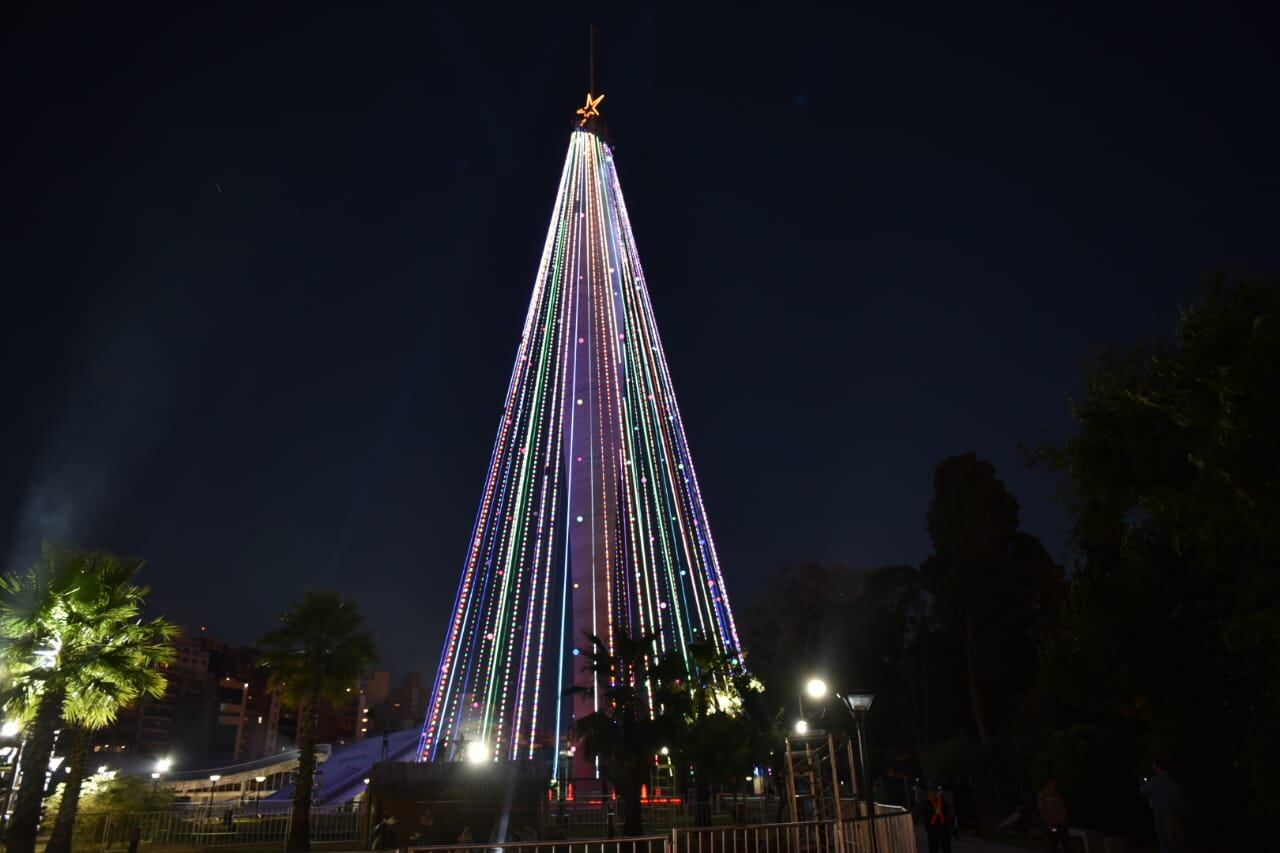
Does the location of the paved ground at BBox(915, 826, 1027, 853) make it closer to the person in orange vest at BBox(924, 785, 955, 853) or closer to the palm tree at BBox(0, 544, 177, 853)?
the person in orange vest at BBox(924, 785, 955, 853)

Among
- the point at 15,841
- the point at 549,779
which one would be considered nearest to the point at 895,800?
the point at 549,779

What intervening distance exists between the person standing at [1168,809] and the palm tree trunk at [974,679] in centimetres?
2137

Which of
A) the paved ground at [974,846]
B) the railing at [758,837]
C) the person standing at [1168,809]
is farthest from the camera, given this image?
the paved ground at [974,846]

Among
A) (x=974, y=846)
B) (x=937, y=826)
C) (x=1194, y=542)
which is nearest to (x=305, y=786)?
(x=937, y=826)

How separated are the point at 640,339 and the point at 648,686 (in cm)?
1224

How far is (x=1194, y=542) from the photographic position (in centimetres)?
1286

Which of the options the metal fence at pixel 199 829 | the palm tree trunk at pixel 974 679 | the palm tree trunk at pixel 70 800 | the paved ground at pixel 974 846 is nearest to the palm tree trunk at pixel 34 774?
the palm tree trunk at pixel 70 800

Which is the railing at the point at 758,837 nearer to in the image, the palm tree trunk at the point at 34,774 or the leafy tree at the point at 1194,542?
the leafy tree at the point at 1194,542

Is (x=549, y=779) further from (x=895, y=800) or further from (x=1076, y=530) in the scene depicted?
(x=1076, y=530)

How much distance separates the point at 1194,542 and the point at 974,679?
2052 cm

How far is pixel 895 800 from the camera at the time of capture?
78.4ft

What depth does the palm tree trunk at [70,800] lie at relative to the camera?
13.6 meters

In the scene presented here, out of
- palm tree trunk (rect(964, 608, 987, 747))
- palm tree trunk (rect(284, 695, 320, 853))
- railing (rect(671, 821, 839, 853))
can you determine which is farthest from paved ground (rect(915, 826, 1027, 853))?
palm tree trunk (rect(964, 608, 987, 747))

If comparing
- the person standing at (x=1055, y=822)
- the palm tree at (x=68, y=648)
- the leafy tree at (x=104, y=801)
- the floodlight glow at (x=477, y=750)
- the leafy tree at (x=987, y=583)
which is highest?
the leafy tree at (x=987, y=583)
